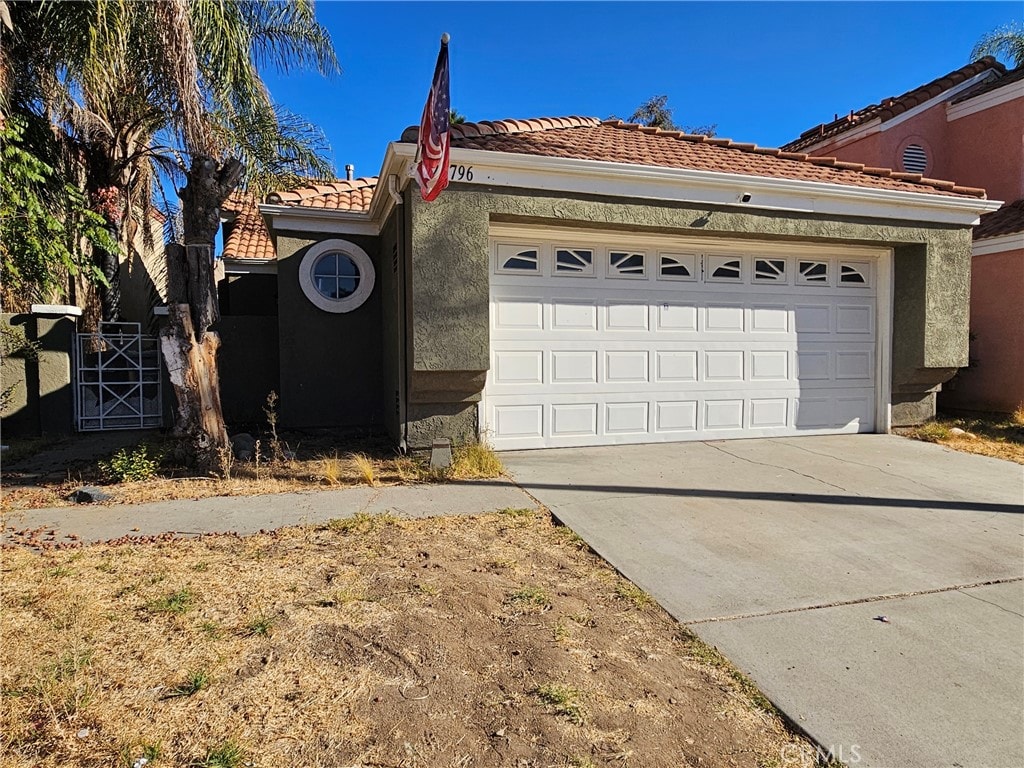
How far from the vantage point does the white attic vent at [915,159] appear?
43.9 feet

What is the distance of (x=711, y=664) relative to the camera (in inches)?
112

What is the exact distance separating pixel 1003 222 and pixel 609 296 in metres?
8.69

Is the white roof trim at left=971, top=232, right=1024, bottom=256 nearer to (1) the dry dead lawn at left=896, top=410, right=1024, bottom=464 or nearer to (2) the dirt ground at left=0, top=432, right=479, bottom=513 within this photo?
(1) the dry dead lawn at left=896, top=410, right=1024, bottom=464

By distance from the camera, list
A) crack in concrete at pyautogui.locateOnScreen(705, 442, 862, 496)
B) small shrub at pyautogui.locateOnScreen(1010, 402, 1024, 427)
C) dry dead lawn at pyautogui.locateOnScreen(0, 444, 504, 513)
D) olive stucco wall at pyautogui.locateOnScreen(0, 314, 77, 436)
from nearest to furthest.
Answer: dry dead lawn at pyautogui.locateOnScreen(0, 444, 504, 513) < crack in concrete at pyautogui.locateOnScreen(705, 442, 862, 496) < olive stucco wall at pyautogui.locateOnScreen(0, 314, 77, 436) < small shrub at pyautogui.locateOnScreen(1010, 402, 1024, 427)

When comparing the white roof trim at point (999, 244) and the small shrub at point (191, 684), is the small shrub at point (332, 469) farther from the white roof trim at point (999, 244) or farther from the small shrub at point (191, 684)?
the white roof trim at point (999, 244)

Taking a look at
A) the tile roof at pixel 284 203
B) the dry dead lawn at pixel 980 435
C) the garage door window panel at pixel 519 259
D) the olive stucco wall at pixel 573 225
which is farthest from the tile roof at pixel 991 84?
the tile roof at pixel 284 203

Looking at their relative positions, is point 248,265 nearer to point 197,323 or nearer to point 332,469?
point 197,323

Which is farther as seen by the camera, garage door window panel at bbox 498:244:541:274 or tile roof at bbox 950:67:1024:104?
tile roof at bbox 950:67:1024:104

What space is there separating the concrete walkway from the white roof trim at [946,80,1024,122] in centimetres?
1410

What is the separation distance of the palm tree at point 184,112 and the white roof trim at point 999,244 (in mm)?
12305

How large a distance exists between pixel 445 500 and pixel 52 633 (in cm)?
301

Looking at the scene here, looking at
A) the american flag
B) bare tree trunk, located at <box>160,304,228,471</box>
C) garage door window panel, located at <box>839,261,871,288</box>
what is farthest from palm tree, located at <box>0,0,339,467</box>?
garage door window panel, located at <box>839,261,871,288</box>

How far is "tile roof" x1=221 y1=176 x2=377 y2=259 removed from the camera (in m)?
9.23

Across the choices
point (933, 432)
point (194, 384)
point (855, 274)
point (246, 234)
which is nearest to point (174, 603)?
point (194, 384)
